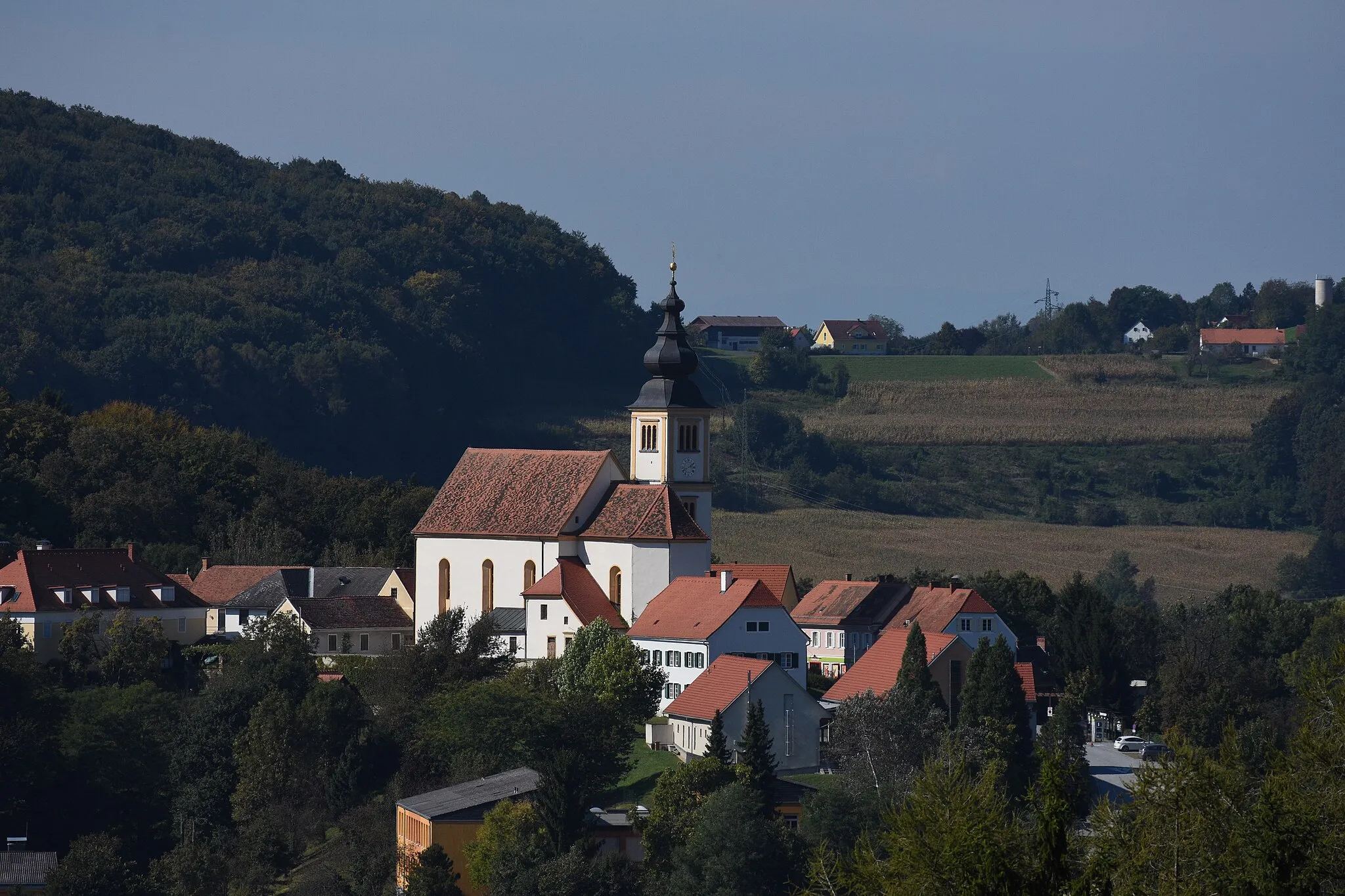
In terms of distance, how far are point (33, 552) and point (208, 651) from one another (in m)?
5.85

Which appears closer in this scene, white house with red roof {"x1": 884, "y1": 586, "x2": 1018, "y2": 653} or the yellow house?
white house with red roof {"x1": 884, "y1": 586, "x2": 1018, "y2": 653}

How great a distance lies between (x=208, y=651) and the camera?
229 ft

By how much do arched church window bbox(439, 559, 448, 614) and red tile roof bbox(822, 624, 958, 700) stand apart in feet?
43.0

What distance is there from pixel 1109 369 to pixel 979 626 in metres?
88.2

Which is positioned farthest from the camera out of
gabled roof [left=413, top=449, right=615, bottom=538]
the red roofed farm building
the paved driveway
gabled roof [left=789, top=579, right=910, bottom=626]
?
gabled roof [left=789, top=579, right=910, bottom=626]

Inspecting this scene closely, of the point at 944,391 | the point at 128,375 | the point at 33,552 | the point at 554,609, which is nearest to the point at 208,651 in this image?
the point at 33,552

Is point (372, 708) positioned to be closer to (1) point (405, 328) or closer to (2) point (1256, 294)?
(1) point (405, 328)

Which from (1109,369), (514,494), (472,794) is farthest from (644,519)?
(1109,369)

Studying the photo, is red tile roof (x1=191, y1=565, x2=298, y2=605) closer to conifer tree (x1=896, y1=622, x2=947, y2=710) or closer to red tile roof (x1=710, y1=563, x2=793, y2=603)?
red tile roof (x1=710, y1=563, x2=793, y2=603)

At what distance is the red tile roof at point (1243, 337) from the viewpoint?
169m

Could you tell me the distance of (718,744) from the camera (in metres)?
56.3

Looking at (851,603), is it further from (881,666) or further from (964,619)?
(881,666)

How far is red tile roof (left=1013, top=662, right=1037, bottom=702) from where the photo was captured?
6638 cm

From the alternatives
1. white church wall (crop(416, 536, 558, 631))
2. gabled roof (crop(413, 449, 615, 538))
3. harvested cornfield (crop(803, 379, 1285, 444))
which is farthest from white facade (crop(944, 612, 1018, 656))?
harvested cornfield (crop(803, 379, 1285, 444))
